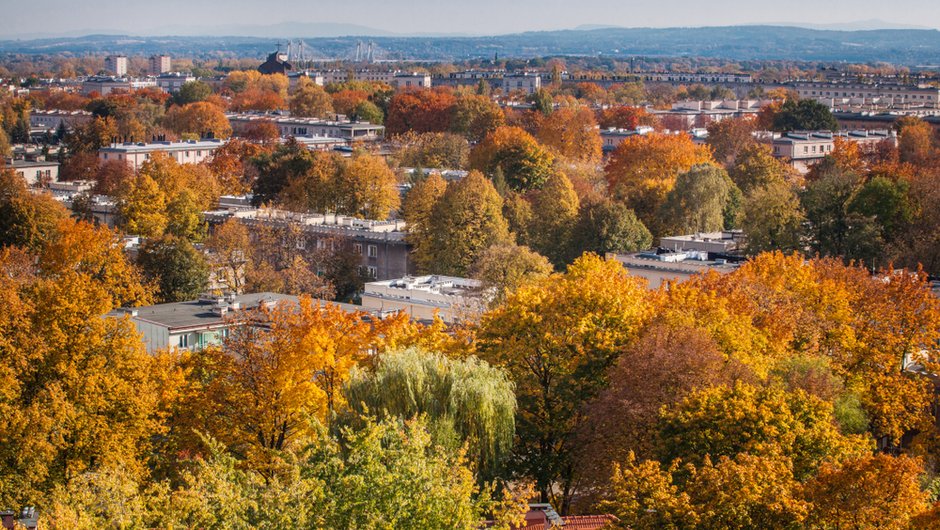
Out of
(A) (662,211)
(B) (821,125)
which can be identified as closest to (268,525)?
(A) (662,211)

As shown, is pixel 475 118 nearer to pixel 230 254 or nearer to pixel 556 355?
pixel 230 254

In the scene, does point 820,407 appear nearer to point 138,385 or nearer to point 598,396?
point 598,396

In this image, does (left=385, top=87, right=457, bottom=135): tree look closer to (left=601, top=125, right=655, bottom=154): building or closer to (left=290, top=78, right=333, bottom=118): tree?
(left=290, top=78, right=333, bottom=118): tree

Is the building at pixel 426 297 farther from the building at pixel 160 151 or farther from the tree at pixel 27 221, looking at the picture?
the building at pixel 160 151

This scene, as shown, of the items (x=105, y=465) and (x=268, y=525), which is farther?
(x=105, y=465)

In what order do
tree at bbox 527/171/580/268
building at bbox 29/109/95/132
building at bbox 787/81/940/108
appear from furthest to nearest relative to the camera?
building at bbox 787/81/940/108 < building at bbox 29/109/95/132 < tree at bbox 527/171/580/268

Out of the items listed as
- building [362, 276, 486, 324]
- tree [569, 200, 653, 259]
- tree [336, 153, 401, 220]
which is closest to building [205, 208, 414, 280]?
tree [336, 153, 401, 220]
